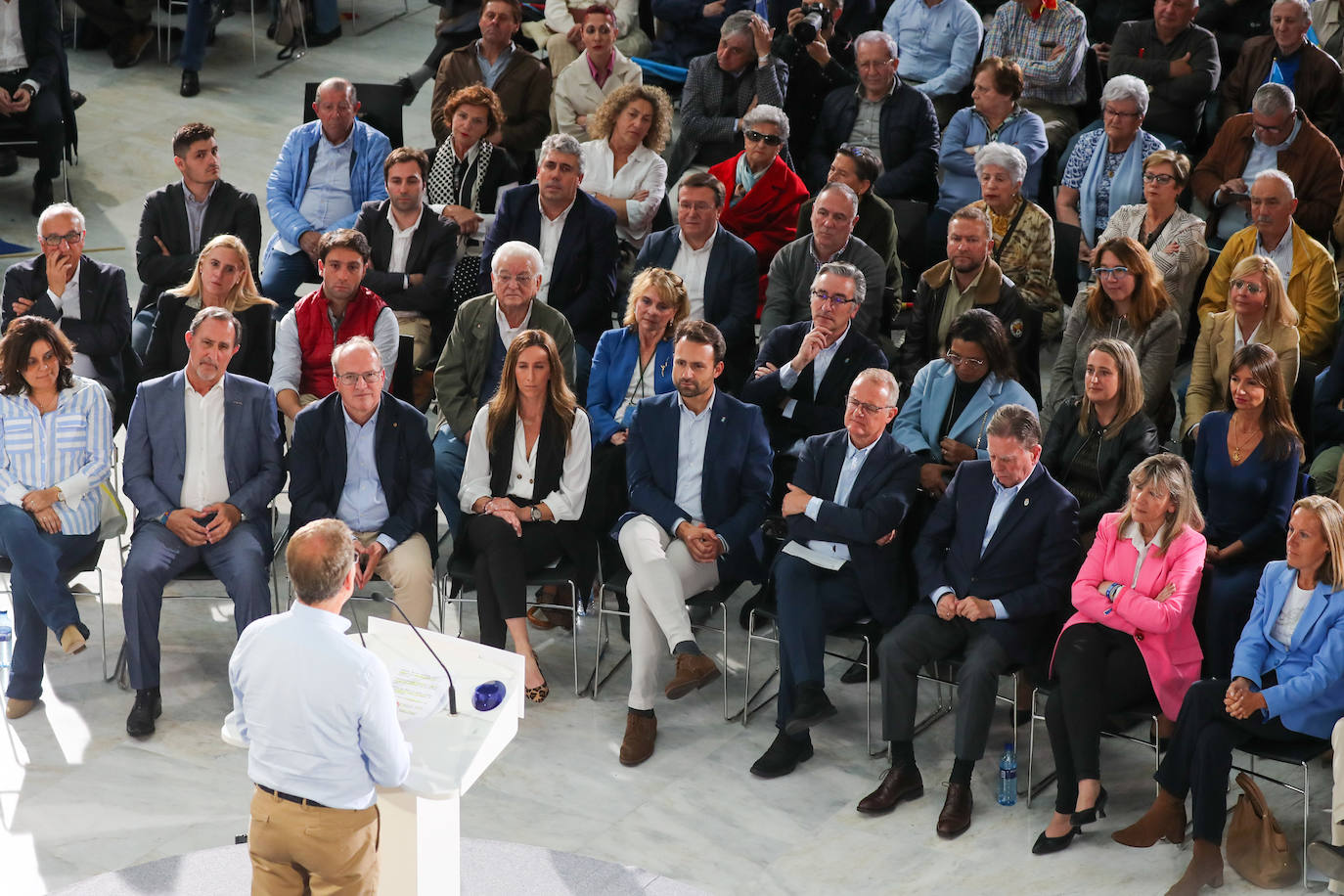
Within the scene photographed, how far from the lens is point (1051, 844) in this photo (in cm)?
514

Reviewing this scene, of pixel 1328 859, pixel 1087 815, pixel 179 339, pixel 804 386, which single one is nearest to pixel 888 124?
pixel 804 386

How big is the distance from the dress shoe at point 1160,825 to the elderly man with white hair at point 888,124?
11.0 ft

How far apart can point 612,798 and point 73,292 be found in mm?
2942

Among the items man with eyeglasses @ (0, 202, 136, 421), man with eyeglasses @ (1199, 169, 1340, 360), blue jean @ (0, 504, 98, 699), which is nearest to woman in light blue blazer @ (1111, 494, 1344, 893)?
man with eyeglasses @ (1199, 169, 1340, 360)

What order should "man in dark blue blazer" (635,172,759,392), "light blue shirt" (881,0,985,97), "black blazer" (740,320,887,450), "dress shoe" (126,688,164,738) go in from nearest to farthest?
"dress shoe" (126,688,164,738) < "black blazer" (740,320,887,450) < "man in dark blue blazer" (635,172,759,392) < "light blue shirt" (881,0,985,97)

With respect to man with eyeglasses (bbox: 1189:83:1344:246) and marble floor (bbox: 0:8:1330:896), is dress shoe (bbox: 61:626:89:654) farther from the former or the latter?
man with eyeglasses (bbox: 1189:83:1344:246)

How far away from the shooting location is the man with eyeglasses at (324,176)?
7.43 m

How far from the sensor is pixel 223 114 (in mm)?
9672

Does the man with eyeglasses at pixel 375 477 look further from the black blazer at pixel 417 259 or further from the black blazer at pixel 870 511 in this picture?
the black blazer at pixel 870 511

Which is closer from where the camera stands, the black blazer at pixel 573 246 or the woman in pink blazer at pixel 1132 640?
the woman in pink blazer at pixel 1132 640

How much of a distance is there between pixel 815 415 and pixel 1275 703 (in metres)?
1.99

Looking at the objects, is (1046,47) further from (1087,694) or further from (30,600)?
(30,600)

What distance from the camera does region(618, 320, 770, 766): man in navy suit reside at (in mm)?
5695

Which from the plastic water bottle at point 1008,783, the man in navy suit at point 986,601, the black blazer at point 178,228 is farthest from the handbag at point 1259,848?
the black blazer at point 178,228
